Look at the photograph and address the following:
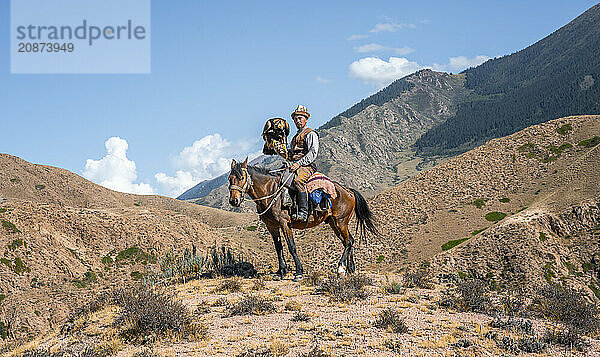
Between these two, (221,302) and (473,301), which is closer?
(473,301)

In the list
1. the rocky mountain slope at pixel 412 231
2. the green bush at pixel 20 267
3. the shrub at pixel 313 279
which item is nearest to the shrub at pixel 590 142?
the rocky mountain slope at pixel 412 231

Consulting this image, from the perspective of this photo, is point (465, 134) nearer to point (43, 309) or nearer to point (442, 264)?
point (442, 264)

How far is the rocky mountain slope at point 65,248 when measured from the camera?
18.4 m

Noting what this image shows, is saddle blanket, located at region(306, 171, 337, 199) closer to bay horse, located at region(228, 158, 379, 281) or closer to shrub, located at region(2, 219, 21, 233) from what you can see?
bay horse, located at region(228, 158, 379, 281)

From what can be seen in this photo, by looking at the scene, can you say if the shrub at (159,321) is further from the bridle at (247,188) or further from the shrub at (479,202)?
the shrub at (479,202)

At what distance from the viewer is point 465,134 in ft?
591

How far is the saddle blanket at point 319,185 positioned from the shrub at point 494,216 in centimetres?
2792

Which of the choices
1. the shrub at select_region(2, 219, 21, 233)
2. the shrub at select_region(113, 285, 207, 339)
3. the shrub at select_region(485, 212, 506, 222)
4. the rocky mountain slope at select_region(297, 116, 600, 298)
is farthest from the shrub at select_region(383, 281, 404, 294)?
the shrub at select_region(485, 212, 506, 222)

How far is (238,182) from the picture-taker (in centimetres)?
1102

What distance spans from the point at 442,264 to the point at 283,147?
65.3ft

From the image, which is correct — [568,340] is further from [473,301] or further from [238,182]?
[238,182]

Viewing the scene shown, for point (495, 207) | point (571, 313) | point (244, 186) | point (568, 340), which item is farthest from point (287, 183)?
point (495, 207)

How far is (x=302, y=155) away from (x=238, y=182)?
7.46ft

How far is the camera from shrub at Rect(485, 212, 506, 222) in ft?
113
